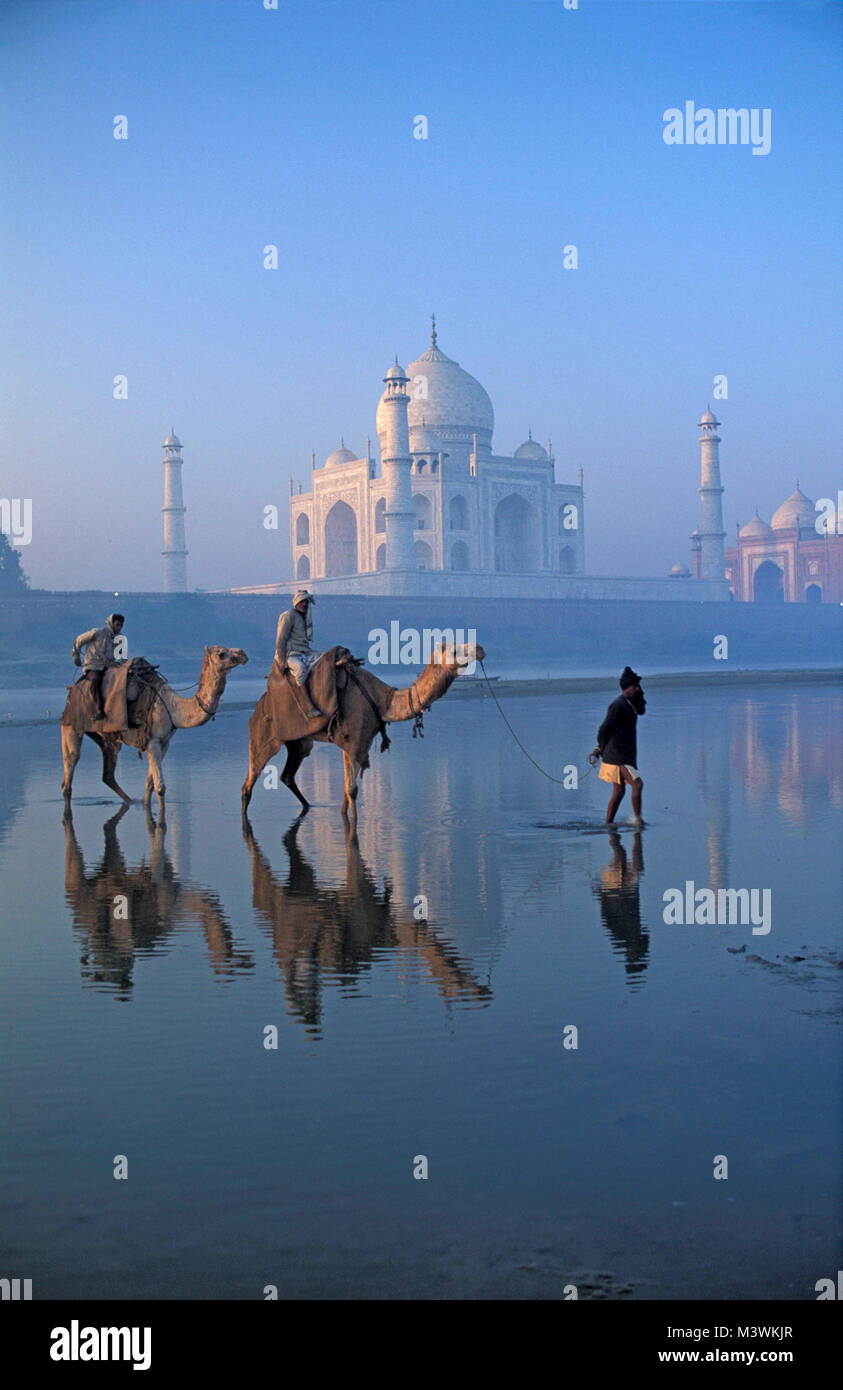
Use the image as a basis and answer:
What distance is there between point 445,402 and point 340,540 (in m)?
6.64

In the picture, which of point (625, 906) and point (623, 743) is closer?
point (625, 906)

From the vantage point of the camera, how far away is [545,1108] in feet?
10.4

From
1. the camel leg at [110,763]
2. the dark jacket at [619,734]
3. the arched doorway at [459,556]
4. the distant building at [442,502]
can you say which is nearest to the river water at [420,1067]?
the dark jacket at [619,734]

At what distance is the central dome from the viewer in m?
52.4

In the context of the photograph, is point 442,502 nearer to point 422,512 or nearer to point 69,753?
point 422,512

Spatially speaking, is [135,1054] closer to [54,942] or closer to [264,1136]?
[264,1136]

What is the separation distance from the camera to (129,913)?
5473mm

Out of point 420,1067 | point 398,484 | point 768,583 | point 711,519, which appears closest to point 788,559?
point 768,583

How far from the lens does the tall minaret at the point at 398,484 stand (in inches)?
1797

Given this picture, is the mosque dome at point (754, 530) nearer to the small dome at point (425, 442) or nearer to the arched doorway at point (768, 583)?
the arched doorway at point (768, 583)

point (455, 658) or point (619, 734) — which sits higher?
point (455, 658)

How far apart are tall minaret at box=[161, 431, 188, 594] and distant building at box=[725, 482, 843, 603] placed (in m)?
25.8
